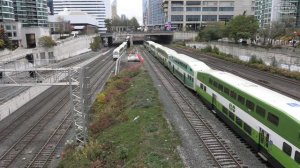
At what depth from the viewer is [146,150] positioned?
64.7ft

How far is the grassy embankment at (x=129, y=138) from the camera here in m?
19.3

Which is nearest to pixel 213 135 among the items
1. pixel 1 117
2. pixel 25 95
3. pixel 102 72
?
pixel 1 117

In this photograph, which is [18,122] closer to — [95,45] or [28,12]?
[95,45]

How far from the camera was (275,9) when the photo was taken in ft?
477

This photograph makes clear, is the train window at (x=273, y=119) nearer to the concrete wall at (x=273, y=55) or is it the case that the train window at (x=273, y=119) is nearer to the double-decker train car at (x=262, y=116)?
the double-decker train car at (x=262, y=116)

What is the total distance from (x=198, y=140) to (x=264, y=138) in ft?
18.9

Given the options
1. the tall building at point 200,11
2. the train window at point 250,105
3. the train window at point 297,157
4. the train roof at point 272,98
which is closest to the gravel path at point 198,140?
the train window at point 250,105

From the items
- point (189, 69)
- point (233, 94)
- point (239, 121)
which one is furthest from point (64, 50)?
point (239, 121)

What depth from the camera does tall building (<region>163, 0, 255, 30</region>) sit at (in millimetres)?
155000

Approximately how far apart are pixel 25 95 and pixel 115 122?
21.6 m

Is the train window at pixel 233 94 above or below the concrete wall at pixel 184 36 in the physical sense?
below

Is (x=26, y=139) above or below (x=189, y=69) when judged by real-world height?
below

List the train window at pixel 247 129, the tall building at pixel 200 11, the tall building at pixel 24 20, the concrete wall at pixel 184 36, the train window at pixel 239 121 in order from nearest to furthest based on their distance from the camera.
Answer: the train window at pixel 247 129, the train window at pixel 239 121, the tall building at pixel 24 20, the concrete wall at pixel 184 36, the tall building at pixel 200 11

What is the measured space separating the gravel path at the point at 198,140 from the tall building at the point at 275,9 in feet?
365
